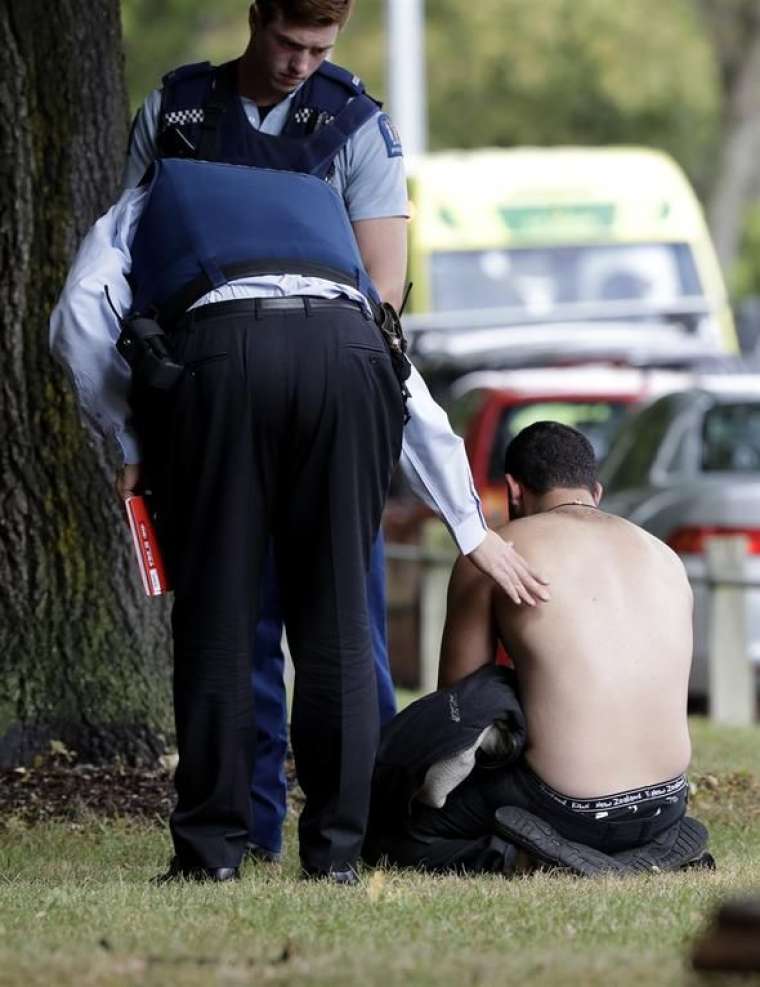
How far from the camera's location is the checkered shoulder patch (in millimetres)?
4898

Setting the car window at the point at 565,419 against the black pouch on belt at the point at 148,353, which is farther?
the car window at the point at 565,419

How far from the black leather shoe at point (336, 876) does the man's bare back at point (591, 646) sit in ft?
2.00

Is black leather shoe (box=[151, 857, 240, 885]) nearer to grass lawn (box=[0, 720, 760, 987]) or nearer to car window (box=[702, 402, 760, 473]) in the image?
grass lawn (box=[0, 720, 760, 987])

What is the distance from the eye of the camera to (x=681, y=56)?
36.1 metres

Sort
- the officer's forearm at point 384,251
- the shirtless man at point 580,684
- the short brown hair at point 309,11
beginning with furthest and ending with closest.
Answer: the shirtless man at point 580,684
the officer's forearm at point 384,251
the short brown hair at point 309,11

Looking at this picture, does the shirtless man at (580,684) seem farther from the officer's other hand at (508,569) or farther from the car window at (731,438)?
the car window at (731,438)

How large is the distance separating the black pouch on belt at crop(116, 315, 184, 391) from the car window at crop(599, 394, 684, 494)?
719 cm

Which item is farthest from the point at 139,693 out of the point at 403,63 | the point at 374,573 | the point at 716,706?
the point at 403,63

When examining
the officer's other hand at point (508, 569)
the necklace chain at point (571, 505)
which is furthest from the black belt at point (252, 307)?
the necklace chain at point (571, 505)

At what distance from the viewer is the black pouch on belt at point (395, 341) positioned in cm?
474

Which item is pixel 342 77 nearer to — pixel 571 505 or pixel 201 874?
pixel 571 505

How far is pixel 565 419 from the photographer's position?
1388cm

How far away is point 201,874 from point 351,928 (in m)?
0.80

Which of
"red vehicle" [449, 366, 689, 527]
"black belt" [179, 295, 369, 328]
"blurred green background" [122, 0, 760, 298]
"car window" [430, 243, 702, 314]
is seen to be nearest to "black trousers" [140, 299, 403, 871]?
"black belt" [179, 295, 369, 328]
